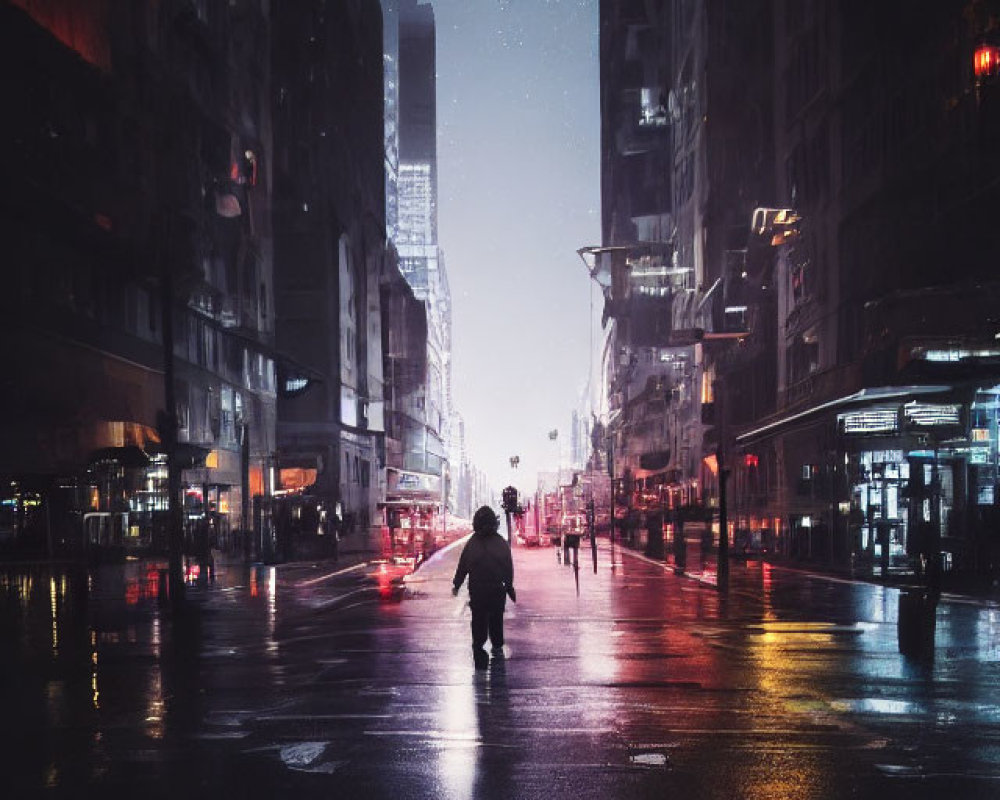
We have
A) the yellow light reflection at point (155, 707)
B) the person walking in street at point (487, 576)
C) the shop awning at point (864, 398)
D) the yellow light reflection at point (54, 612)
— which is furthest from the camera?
the shop awning at point (864, 398)

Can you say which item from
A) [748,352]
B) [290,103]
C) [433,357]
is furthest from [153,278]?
[433,357]

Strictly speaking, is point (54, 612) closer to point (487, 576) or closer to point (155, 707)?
point (487, 576)

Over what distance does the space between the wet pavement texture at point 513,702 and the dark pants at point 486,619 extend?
32 cm

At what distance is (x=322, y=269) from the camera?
90500 mm

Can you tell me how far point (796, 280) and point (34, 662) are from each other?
38168 millimetres

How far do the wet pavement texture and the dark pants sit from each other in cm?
32

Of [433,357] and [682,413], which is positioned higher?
[433,357]

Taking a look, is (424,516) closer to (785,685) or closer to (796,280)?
(796,280)

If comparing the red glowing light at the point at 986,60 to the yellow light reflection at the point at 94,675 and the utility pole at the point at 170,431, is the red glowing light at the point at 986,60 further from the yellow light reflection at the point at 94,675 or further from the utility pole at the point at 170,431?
the yellow light reflection at the point at 94,675

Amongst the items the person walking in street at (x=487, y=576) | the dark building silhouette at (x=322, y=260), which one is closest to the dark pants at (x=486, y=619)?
the person walking in street at (x=487, y=576)

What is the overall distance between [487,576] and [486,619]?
58cm

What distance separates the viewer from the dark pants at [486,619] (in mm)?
14727

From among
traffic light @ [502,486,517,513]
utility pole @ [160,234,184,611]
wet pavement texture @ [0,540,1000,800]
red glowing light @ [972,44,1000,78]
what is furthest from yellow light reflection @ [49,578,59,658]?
red glowing light @ [972,44,1000,78]

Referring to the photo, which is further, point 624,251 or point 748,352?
point 624,251
